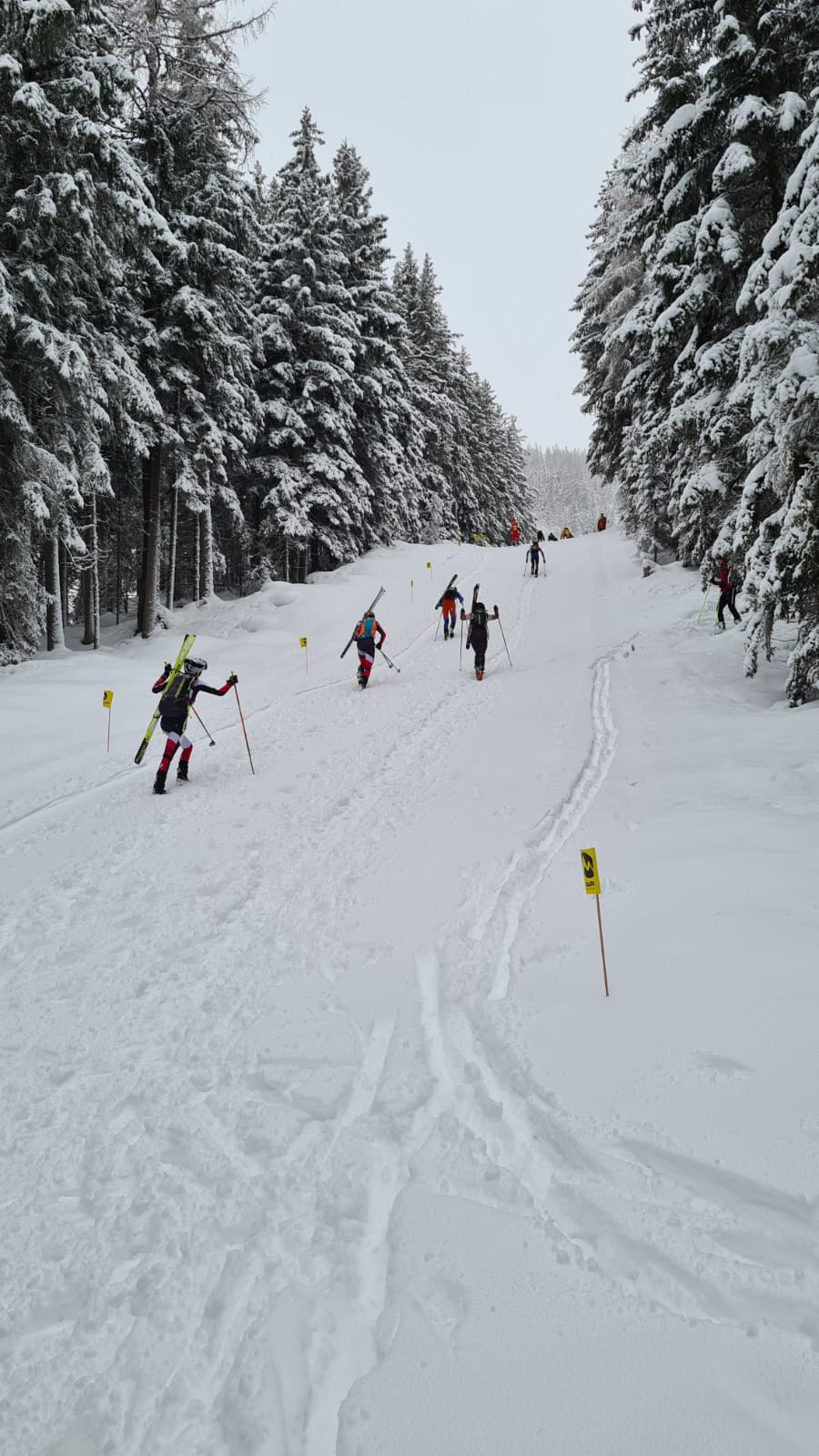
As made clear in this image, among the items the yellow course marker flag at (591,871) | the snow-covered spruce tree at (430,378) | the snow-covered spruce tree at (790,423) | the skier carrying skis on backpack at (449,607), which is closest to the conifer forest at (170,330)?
the snow-covered spruce tree at (430,378)

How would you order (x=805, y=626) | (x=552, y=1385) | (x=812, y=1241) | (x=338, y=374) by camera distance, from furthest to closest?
(x=338, y=374) → (x=805, y=626) → (x=812, y=1241) → (x=552, y=1385)

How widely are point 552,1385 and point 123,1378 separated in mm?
1519

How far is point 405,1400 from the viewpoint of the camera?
7.46ft

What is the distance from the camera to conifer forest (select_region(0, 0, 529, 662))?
12.1 m

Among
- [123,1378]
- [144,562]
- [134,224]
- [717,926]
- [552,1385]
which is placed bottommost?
[123,1378]

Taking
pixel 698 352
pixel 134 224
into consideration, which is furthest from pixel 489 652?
pixel 134 224

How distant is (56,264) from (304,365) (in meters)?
12.5

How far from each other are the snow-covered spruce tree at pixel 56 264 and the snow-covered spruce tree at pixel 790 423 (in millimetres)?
10959

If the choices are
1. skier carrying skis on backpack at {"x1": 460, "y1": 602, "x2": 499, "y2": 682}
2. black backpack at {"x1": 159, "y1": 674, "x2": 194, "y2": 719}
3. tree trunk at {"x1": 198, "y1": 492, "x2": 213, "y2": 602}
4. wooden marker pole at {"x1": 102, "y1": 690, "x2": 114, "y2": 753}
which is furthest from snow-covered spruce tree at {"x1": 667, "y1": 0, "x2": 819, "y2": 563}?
tree trunk at {"x1": 198, "y1": 492, "x2": 213, "y2": 602}

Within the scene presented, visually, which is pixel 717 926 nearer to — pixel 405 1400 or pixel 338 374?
pixel 405 1400

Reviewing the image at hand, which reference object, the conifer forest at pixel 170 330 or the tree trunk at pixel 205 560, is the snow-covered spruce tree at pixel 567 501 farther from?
the tree trunk at pixel 205 560

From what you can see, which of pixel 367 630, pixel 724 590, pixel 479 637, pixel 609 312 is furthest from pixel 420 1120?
pixel 609 312

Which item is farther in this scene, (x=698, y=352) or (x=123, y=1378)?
(x=698, y=352)

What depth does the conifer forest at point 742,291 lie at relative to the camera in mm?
7750
